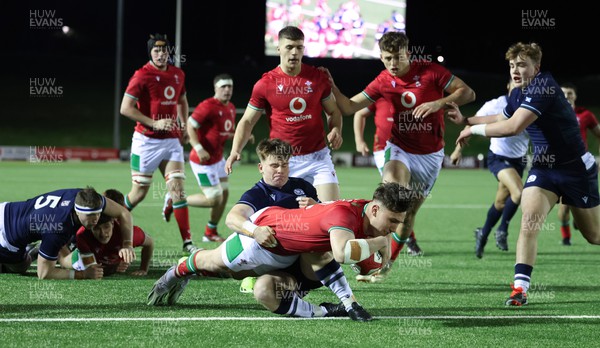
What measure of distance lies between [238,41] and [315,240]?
3967 cm

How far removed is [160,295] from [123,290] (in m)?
0.89

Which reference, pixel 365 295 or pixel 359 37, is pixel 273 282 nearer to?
pixel 365 295

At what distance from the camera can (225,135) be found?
12.4 meters

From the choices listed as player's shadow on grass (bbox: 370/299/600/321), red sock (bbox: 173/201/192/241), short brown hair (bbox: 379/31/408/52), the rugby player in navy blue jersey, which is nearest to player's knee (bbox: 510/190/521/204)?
short brown hair (bbox: 379/31/408/52)

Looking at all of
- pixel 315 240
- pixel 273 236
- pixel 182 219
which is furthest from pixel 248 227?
pixel 182 219

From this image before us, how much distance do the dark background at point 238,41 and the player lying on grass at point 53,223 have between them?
1309 inches

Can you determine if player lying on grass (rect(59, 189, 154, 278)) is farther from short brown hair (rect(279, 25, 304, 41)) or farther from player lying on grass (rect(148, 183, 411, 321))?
short brown hair (rect(279, 25, 304, 41))

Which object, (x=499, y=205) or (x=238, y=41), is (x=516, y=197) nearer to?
(x=499, y=205)

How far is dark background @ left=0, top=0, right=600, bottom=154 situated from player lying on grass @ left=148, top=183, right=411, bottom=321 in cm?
3476

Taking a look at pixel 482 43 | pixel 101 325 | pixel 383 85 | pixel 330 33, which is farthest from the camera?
pixel 482 43

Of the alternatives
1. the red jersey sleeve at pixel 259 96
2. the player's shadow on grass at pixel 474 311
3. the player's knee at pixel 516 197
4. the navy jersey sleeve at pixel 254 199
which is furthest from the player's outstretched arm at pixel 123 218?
the player's knee at pixel 516 197

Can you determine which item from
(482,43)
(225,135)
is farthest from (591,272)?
(482,43)

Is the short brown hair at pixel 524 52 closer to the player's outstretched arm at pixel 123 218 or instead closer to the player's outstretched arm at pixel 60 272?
the player's outstretched arm at pixel 123 218

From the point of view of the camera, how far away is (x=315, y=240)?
576cm
